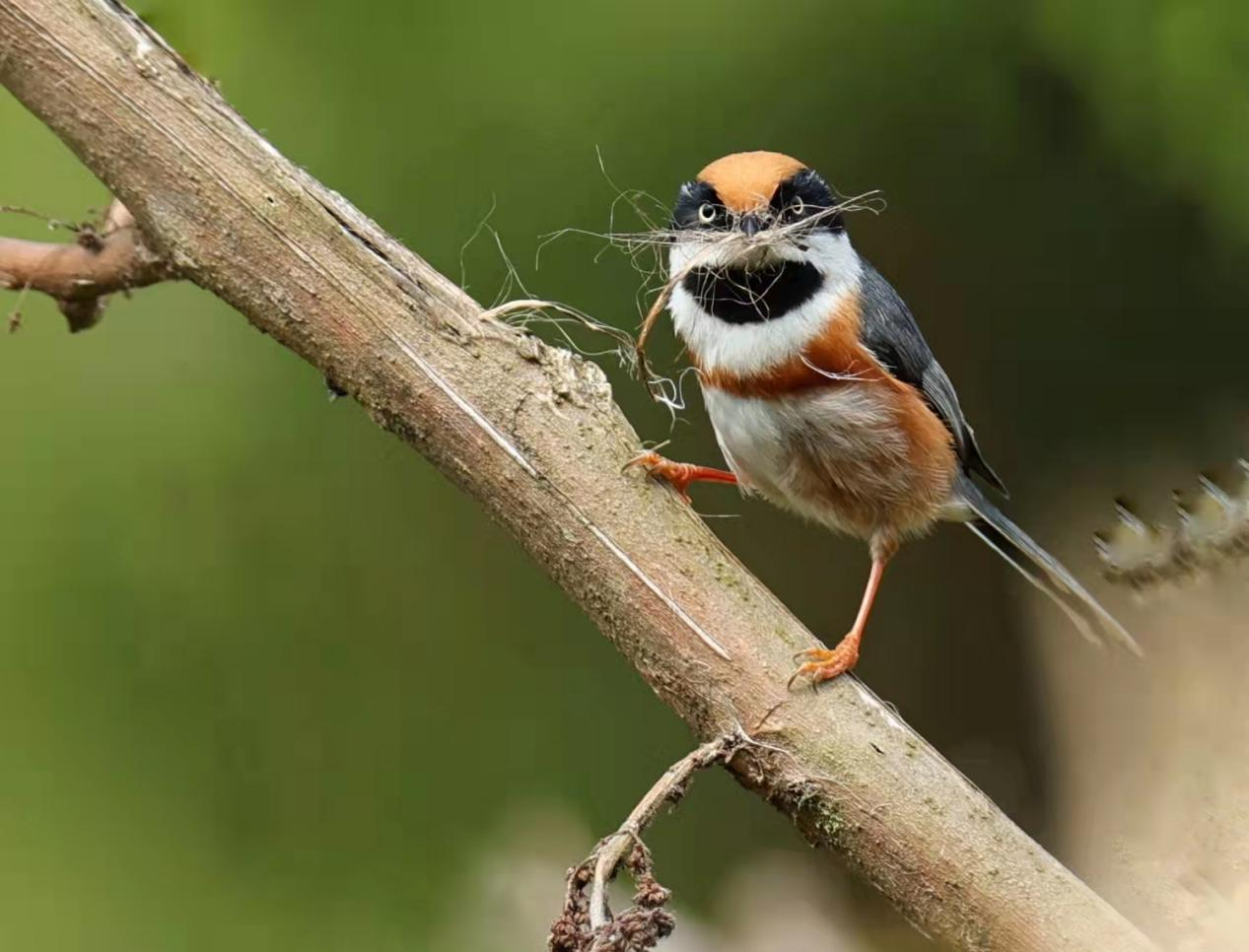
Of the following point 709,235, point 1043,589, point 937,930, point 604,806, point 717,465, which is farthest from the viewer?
point 604,806

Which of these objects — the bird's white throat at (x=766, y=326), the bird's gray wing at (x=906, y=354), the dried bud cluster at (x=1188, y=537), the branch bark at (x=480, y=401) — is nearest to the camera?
the dried bud cluster at (x=1188, y=537)

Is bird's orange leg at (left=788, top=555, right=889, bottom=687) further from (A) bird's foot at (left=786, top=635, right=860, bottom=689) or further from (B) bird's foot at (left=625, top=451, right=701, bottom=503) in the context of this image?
(B) bird's foot at (left=625, top=451, right=701, bottom=503)

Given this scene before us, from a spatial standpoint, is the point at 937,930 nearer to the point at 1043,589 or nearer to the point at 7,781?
the point at 1043,589

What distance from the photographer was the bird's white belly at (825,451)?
5.46 ft

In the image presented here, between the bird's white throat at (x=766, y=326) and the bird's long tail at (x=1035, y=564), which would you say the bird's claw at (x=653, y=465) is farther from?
the bird's long tail at (x=1035, y=564)

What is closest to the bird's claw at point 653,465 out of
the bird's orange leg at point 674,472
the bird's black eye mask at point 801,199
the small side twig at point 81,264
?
the bird's orange leg at point 674,472

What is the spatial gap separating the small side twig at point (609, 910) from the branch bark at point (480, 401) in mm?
167

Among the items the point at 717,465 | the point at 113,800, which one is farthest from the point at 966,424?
the point at 113,800

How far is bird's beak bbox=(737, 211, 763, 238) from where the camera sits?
1.48 meters

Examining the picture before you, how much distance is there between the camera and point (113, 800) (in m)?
2.39

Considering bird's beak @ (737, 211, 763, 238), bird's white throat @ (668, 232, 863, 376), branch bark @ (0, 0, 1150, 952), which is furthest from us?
bird's white throat @ (668, 232, 863, 376)

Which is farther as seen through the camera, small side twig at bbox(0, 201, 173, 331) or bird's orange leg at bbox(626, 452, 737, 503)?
small side twig at bbox(0, 201, 173, 331)

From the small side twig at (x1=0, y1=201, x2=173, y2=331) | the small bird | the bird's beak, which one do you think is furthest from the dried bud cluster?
the small side twig at (x1=0, y1=201, x2=173, y2=331)

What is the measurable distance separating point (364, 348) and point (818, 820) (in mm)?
599
